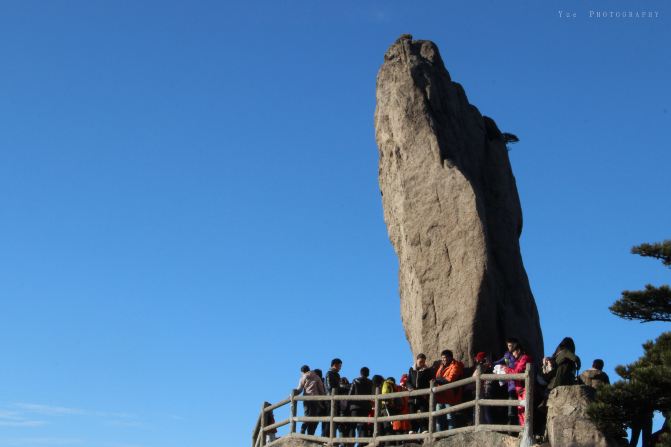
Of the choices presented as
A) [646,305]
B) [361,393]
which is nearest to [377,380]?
[361,393]

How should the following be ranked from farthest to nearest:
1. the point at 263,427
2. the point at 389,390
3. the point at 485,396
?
the point at 263,427 → the point at 389,390 → the point at 485,396

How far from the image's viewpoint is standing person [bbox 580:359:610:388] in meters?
24.2

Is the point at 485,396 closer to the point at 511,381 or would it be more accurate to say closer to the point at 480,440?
the point at 511,381

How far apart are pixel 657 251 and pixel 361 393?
24.2 feet

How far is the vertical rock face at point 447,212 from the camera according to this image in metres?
30.5

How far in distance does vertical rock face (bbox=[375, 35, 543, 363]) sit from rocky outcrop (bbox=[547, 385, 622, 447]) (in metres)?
6.68

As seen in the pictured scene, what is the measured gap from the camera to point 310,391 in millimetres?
28891

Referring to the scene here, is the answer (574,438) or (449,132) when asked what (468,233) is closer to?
(449,132)

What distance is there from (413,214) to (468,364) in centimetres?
434

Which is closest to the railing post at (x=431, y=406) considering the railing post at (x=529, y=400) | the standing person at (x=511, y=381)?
the standing person at (x=511, y=381)

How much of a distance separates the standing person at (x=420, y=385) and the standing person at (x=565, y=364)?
122 inches

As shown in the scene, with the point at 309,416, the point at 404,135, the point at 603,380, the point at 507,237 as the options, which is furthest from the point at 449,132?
the point at 603,380

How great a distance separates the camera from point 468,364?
98.6 feet

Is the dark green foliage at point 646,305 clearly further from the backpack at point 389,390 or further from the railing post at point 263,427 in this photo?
the railing post at point 263,427
